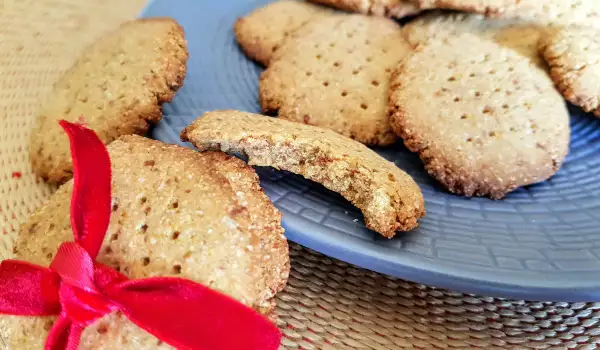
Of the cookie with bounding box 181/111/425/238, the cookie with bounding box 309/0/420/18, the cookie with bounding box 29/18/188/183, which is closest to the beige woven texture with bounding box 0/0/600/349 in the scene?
the cookie with bounding box 29/18/188/183

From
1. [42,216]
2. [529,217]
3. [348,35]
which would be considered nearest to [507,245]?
[529,217]

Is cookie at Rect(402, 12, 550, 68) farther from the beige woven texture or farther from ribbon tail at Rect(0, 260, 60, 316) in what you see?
ribbon tail at Rect(0, 260, 60, 316)

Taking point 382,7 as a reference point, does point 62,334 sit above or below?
below

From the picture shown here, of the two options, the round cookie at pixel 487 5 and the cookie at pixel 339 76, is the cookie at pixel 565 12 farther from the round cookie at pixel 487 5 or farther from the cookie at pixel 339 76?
the cookie at pixel 339 76

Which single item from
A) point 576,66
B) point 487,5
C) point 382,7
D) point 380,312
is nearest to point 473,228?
point 380,312

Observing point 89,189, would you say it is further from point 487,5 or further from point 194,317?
point 487,5

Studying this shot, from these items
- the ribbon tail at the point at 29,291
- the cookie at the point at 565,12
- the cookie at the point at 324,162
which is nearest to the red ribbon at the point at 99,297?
the ribbon tail at the point at 29,291

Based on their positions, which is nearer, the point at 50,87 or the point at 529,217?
the point at 529,217

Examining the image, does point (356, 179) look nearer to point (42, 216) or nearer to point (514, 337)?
point (514, 337)
